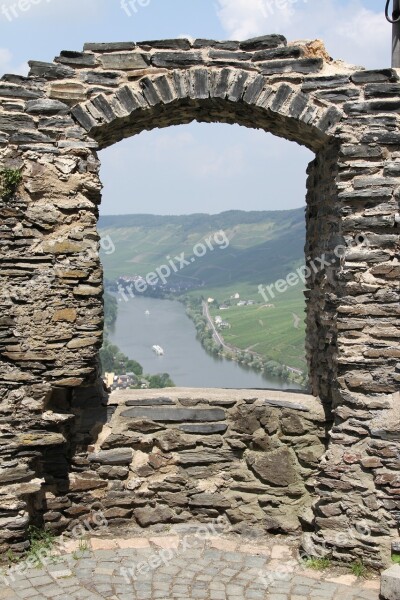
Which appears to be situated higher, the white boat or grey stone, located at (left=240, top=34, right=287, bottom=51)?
grey stone, located at (left=240, top=34, right=287, bottom=51)

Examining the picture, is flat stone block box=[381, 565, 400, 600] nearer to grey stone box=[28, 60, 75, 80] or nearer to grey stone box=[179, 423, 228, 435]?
grey stone box=[179, 423, 228, 435]

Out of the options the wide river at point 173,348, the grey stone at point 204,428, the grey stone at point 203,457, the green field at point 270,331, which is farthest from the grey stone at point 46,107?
the green field at point 270,331

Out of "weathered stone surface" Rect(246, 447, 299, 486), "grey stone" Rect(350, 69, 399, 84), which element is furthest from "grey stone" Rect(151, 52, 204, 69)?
"weathered stone surface" Rect(246, 447, 299, 486)

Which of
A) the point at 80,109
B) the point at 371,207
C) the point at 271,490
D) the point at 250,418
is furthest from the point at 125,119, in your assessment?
the point at 271,490

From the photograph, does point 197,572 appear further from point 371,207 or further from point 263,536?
point 371,207

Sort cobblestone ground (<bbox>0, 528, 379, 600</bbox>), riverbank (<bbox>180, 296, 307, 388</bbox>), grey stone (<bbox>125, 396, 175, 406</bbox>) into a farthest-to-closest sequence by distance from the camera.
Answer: riverbank (<bbox>180, 296, 307, 388</bbox>) < grey stone (<bbox>125, 396, 175, 406</bbox>) < cobblestone ground (<bbox>0, 528, 379, 600</bbox>)
